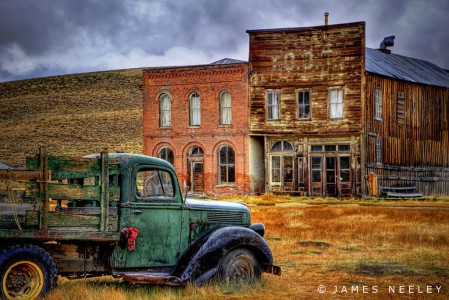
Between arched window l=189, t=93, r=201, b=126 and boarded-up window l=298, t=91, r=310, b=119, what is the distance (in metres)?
5.83

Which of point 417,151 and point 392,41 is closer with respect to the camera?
point 417,151

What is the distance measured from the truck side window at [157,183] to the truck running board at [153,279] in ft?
3.43

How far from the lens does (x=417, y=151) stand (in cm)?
3978

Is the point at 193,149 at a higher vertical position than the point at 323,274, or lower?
higher

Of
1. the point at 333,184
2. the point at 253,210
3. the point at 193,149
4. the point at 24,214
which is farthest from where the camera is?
the point at 193,149

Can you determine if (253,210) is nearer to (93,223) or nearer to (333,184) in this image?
(333,184)

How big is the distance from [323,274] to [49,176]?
512 centimetres

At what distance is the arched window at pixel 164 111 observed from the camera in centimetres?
3922

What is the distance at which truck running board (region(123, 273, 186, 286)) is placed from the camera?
884 centimetres

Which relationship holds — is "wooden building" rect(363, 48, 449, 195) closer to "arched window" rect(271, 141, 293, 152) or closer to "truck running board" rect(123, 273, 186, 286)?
"arched window" rect(271, 141, 293, 152)

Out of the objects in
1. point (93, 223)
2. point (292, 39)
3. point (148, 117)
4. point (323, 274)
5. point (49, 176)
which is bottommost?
point (323, 274)

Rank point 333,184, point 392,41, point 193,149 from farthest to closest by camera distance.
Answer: point 392,41
point 193,149
point 333,184

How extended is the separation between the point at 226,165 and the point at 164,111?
4.93 meters

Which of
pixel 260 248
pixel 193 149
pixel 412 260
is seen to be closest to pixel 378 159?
pixel 193 149
